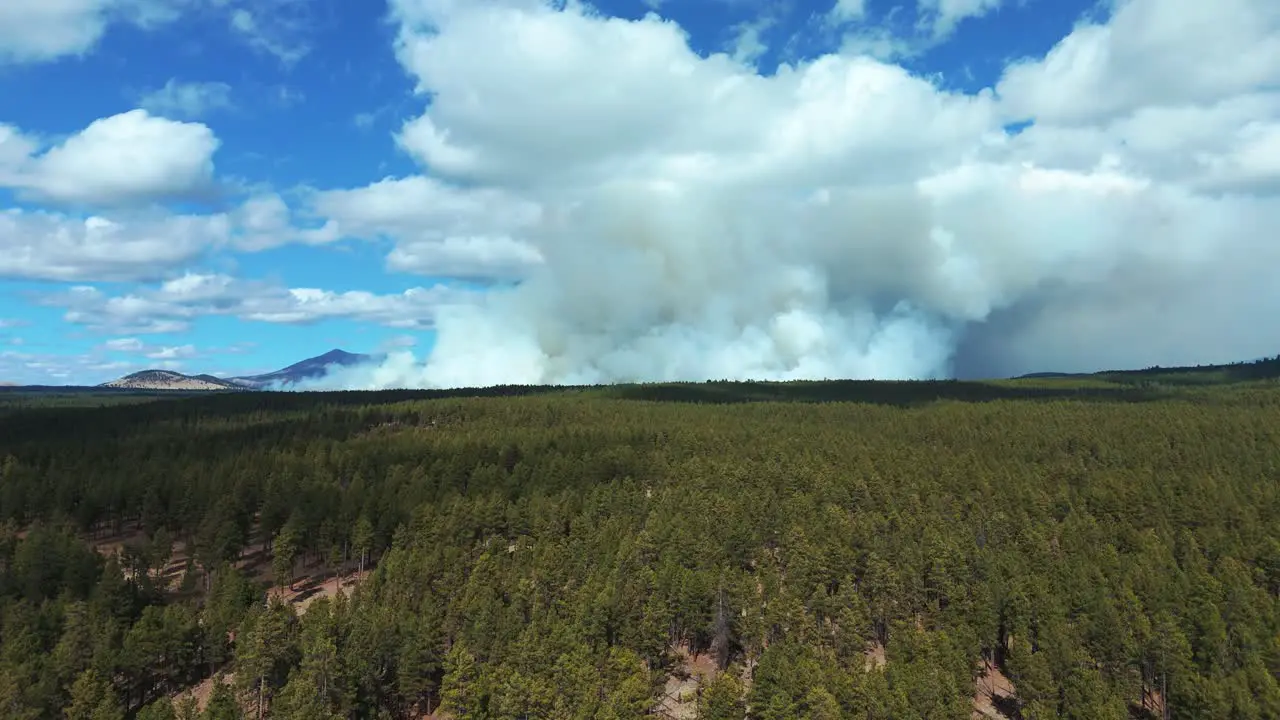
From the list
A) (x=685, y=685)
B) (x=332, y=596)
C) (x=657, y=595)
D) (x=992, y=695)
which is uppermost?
(x=657, y=595)

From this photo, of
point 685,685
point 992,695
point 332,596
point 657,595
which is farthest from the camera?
point 332,596

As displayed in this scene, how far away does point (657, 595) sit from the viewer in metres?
86.8

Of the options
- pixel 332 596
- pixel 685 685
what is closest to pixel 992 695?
pixel 685 685

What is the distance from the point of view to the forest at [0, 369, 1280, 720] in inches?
2717

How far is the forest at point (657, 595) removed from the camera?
6900cm

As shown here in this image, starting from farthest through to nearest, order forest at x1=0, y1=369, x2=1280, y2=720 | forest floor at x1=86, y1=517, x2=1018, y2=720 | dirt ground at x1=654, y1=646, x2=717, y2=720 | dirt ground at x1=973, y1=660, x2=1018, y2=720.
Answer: forest floor at x1=86, y1=517, x2=1018, y2=720 < dirt ground at x1=973, y1=660, x2=1018, y2=720 < dirt ground at x1=654, y1=646, x2=717, y2=720 < forest at x1=0, y1=369, x2=1280, y2=720

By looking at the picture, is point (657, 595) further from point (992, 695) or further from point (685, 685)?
point (992, 695)

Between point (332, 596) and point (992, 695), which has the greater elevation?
point (332, 596)

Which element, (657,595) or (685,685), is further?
(657,595)

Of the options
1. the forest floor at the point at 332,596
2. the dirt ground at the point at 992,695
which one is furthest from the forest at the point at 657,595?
the forest floor at the point at 332,596

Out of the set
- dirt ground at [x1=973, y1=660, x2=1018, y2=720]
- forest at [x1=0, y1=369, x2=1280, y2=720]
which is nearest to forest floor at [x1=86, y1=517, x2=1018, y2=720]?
dirt ground at [x1=973, y1=660, x2=1018, y2=720]

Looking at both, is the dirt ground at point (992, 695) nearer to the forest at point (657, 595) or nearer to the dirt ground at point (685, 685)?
the forest at point (657, 595)

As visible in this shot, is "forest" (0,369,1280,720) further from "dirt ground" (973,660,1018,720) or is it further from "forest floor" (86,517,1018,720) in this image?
"forest floor" (86,517,1018,720)

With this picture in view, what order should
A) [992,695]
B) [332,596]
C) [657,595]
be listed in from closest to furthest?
[992,695] → [657,595] → [332,596]
